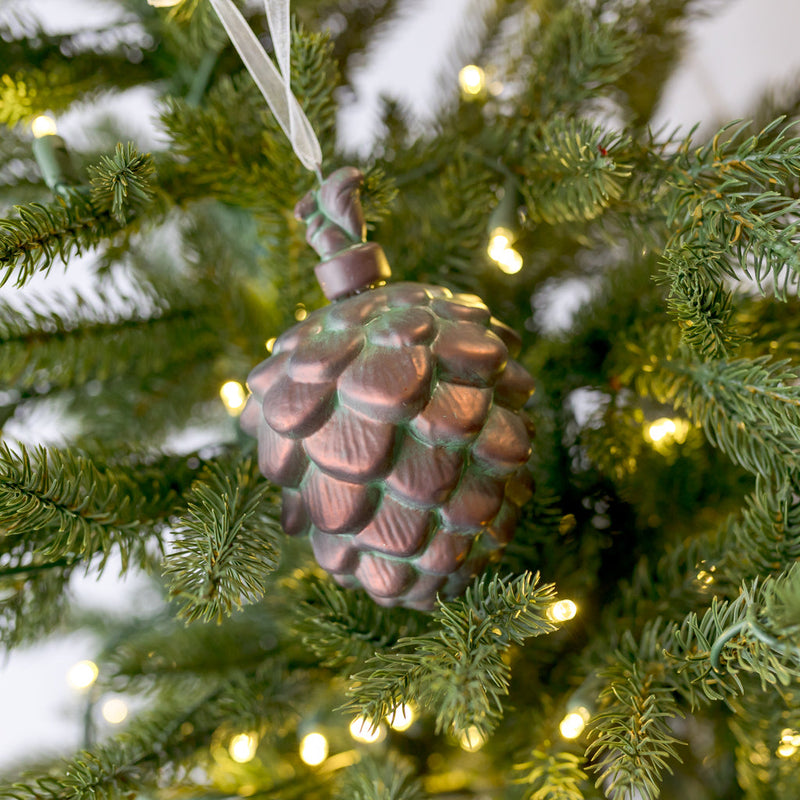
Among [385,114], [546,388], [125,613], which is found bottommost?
[125,613]

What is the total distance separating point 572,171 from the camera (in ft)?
0.95

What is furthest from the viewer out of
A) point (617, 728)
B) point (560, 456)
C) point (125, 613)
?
point (125, 613)

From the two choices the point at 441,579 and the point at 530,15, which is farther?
the point at 530,15

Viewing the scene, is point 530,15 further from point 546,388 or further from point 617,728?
point 617,728

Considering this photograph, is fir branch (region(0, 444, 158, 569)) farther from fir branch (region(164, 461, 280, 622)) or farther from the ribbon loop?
the ribbon loop

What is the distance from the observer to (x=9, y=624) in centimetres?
31

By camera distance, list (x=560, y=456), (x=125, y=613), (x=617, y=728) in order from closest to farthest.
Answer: (x=617, y=728)
(x=560, y=456)
(x=125, y=613)

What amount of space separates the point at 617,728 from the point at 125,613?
0.42 m

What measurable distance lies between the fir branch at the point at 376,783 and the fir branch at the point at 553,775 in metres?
0.05

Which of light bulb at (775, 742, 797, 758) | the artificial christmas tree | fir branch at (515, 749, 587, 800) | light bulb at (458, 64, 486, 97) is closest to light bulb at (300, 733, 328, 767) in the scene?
the artificial christmas tree

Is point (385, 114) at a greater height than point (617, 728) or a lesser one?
greater

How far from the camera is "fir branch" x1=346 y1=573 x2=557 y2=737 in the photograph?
22cm

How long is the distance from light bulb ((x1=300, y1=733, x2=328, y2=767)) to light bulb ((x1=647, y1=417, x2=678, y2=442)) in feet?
0.77

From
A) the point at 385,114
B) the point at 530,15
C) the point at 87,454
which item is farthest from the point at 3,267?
the point at 530,15
